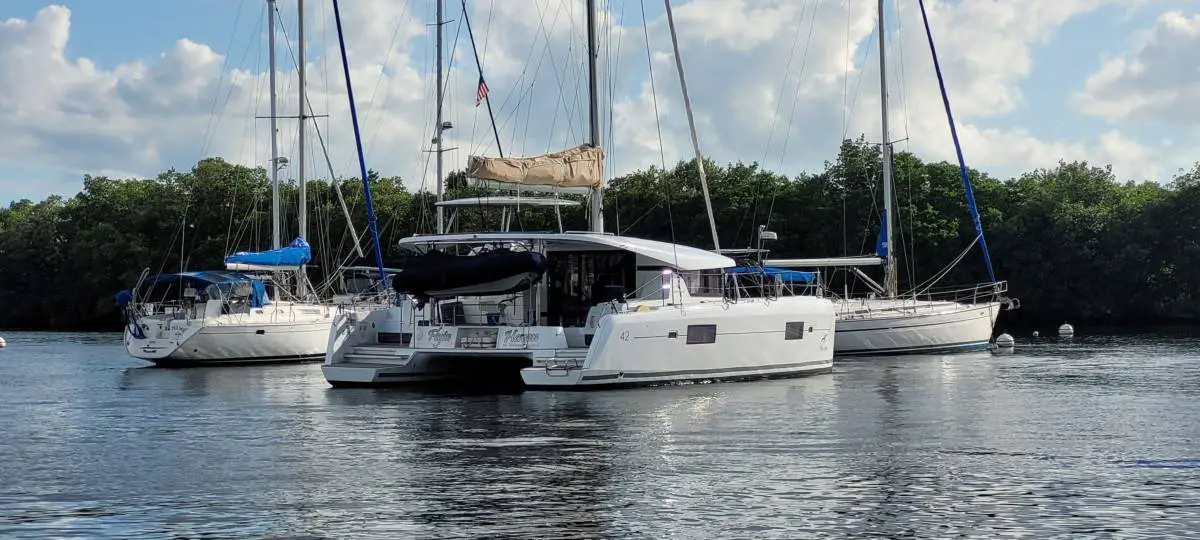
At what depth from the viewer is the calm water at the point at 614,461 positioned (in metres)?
14.7

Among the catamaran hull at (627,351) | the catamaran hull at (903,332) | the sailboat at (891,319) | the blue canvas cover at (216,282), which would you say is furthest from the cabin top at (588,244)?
the catamaran hull at (903,332)

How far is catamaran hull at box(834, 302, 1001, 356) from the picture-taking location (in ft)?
143

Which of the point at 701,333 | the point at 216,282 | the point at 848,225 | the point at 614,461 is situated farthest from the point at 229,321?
the point at 848,225

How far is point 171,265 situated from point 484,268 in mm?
67318

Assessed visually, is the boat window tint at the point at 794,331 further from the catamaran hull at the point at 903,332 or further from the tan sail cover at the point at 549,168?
the catamaran hull at the point at 903,332

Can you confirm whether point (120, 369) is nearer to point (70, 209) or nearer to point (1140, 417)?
point (1140, 417)

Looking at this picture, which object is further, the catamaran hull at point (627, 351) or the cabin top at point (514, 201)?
the cabin top at point (514, 201)

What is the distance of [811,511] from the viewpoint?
15.2 meters

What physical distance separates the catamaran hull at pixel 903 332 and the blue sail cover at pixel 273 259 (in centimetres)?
1692

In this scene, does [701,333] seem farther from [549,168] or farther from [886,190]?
[886,190]

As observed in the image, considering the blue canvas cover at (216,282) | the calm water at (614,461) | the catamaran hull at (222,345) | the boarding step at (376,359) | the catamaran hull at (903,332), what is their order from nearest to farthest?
the calm water at (614,461), the boarding step at (376,359), the catamaran hull at (222,345), the blue canvas cover at (216,282), the catamaran hull at (903,332)

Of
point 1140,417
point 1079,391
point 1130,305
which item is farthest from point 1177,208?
point 1140,417

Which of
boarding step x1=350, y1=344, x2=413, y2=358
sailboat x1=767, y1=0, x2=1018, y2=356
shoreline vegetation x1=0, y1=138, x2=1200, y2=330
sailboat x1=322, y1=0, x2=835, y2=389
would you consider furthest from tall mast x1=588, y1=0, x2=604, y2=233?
shoreline vegetation x1=0, y1=138, x2=1200, y2=330

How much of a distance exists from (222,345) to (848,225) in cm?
4038
